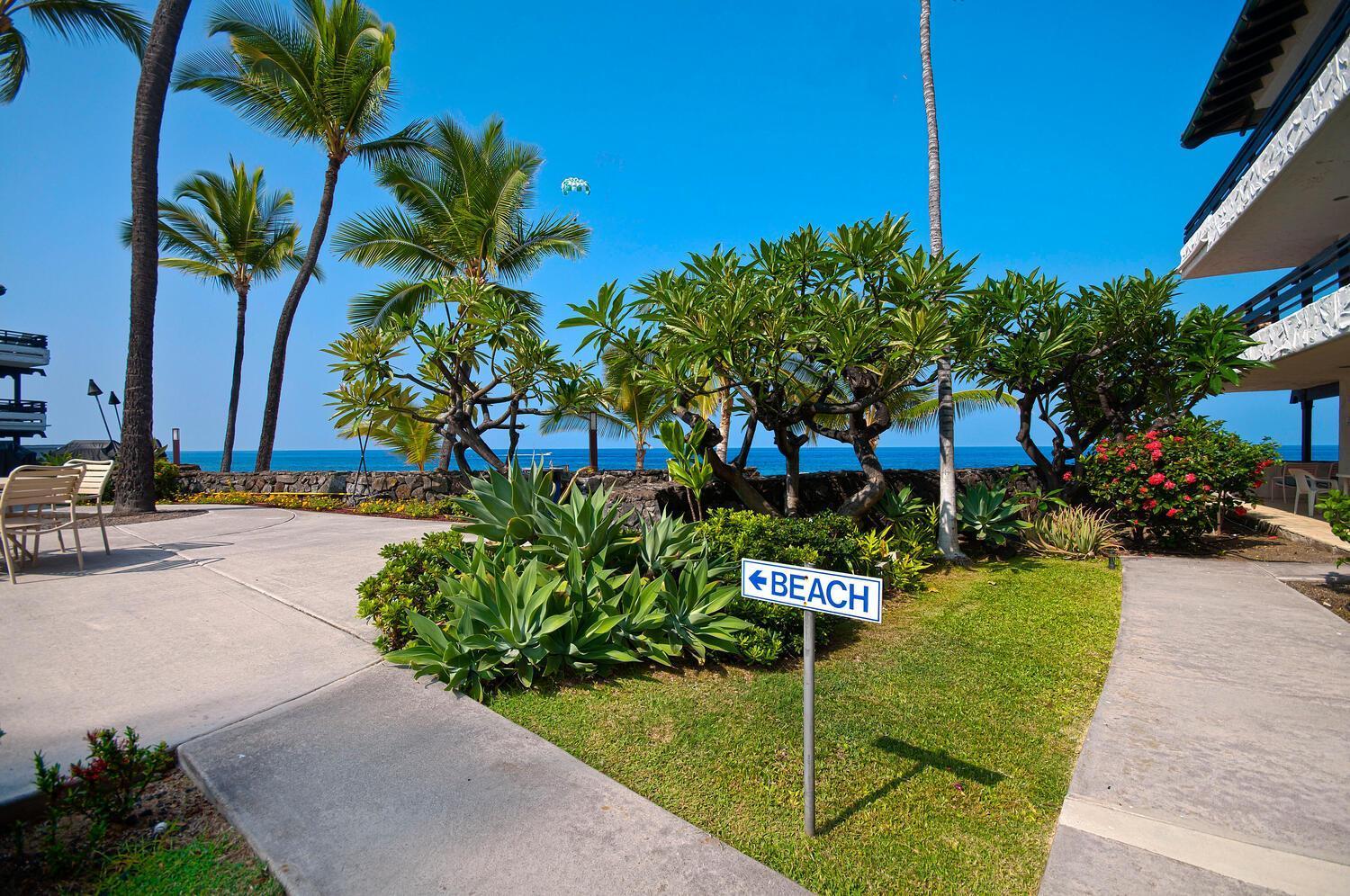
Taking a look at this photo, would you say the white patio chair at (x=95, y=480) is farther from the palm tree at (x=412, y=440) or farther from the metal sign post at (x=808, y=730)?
the palm tree at (x=412, y=440)

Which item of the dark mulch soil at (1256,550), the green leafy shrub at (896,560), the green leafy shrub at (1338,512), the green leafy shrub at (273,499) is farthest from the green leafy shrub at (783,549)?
the green leafy shrub at (273,499)

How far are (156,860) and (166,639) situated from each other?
8.62ft

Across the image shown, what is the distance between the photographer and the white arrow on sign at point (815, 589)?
2.48m

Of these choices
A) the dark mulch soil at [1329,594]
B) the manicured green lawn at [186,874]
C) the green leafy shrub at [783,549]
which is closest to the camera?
the manicured green lawn at [186,874]

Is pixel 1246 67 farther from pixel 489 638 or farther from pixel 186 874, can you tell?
pixel 186 874

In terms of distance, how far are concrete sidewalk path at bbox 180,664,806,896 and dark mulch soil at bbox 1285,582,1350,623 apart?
6.61 m

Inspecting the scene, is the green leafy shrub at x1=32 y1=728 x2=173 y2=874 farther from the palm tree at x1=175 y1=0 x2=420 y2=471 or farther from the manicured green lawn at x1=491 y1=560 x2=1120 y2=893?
the palm tree at x1=175 y1=0 x2=420 y2=471

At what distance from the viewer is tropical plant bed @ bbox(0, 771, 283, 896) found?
7.09 ft

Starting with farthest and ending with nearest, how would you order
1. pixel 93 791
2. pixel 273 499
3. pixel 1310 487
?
1. pixel 273 499
2. pixel 1310 487
3. pixel 93 791

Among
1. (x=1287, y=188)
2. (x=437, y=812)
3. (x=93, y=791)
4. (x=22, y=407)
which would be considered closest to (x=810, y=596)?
(x=437, y=812)

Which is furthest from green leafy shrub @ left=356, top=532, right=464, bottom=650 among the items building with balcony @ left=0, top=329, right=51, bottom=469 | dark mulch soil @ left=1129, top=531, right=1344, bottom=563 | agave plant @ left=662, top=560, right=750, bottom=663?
building with balcony @ left=0, top=329, right=51, bottom=469

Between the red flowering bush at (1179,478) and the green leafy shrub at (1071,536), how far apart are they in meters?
0.47


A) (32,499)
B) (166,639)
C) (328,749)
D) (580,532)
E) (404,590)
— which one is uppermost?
(32,499)

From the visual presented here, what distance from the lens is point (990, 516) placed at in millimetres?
8508
